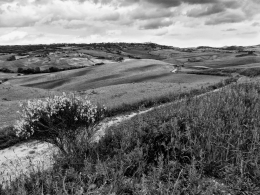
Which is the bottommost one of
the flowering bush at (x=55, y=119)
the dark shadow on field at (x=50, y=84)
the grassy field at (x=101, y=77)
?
the dark shadow on field at (x=50, y=84)

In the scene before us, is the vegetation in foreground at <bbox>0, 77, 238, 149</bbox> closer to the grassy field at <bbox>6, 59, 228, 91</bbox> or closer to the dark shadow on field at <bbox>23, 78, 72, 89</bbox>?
the grassy field at <bbox>6, 59, 228, 91</bbox>

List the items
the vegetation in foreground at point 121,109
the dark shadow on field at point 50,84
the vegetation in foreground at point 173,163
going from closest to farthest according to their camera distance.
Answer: the vegetation in foreground at point 173,163, the vegetation in foreground at point 121,109, the dark shadow on field at point 50,84

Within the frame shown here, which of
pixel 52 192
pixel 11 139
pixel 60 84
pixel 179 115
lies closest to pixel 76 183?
pixel 52 192

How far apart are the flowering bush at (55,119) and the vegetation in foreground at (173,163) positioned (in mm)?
2318

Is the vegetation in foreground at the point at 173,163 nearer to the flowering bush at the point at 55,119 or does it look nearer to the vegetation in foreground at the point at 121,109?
the flowering bush at the point at 55,119

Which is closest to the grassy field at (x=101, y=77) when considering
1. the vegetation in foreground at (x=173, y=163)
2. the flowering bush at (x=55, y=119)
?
the flowering bush at (x=55, y=119)

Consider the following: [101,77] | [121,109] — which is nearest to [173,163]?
[121,109]

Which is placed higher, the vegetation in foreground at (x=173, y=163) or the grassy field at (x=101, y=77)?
the vegetation in foreground at (x=173, y=163)

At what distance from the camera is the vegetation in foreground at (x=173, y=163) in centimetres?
367

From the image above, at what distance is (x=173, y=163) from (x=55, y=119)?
5282mm

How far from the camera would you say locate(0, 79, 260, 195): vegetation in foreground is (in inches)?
144

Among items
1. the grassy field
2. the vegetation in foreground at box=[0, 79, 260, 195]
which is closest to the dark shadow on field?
the grassy field

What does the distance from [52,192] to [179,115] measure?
328 cm

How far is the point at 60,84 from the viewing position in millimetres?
69812
